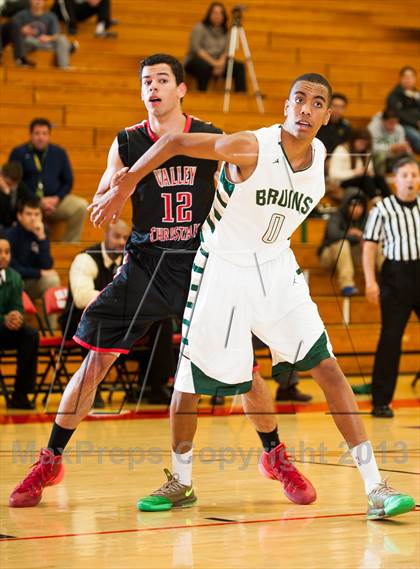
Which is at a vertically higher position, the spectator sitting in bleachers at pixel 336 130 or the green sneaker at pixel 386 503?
the spectator sitting in bleachers at pixel 336 130

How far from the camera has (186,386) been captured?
4.76 m

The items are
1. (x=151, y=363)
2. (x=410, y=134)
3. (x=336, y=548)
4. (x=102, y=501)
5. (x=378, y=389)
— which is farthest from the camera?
(x=410, y=134)

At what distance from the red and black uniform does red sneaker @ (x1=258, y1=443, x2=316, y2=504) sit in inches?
32.3

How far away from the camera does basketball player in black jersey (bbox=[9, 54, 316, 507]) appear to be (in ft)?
16.3

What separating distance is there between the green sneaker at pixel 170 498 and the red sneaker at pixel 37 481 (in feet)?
1.40

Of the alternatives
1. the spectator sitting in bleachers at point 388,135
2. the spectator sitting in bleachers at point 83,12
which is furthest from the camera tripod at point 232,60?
the spectator sitting in bleachers at point 83,12

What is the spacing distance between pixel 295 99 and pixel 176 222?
0.86m

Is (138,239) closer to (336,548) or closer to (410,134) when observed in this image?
(336,548)

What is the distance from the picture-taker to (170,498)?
16.0 feet

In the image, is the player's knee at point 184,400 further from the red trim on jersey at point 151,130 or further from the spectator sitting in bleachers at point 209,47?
the spectator sitting in bleachers at point 209,47

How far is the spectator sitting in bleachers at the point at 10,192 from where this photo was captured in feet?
33.3

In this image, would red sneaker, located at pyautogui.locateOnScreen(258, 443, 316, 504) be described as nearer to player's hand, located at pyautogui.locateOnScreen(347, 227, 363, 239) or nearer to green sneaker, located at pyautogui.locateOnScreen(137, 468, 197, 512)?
green sneaker, located at pyautogui.locateOnScreen(137, 468, 197, 512)

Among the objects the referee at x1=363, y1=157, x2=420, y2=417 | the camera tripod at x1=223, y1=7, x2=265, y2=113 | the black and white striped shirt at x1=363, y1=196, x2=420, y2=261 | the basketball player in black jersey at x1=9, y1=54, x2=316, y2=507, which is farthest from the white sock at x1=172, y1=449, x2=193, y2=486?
the camera tripod at x1=223, y1=7, x2=265, y2=113

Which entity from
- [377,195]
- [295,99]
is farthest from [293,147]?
[377,195]
